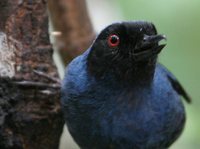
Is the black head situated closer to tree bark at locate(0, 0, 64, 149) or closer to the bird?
the bird

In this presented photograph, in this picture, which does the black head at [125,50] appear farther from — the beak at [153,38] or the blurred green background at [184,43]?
the blurred green background at [184,43]

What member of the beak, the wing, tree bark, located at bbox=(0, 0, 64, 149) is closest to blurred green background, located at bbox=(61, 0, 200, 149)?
the wing

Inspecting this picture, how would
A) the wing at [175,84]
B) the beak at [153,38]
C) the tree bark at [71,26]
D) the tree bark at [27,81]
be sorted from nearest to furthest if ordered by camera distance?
1. the beak at [153,38]
2. the tree bark at [27,81]
3. the wing at [175,84]
4. the tree bark at [71,26]

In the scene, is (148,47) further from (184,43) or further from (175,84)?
(184,43)

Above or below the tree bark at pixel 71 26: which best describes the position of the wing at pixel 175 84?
below

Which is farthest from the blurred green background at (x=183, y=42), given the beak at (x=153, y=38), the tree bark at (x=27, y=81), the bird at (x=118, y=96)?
the beak at (x=153, y=38)

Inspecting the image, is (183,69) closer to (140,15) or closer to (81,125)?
(140,15)

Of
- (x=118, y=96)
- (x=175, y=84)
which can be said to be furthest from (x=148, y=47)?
(x=175, y=84)
